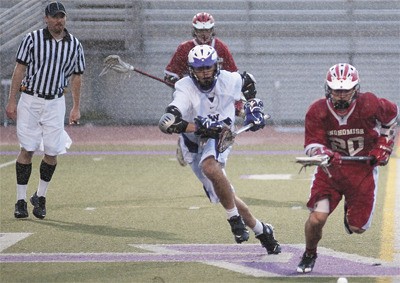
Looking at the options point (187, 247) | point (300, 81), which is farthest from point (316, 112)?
point (300, 81)

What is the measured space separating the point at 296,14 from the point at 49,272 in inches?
515

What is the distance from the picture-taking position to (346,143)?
7.04 meters

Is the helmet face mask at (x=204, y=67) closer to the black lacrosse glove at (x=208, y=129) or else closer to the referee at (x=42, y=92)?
the black lacrosse glove at (x=208, y=129)

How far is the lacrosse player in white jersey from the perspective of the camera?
7.43 m

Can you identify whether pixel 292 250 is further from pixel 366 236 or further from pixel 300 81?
pixel 300 81

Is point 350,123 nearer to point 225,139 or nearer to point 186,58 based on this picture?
point 225,139

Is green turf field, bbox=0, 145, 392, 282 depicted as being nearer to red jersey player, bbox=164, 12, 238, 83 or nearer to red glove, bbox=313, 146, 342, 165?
red glove, bbox=313, 146, 342, 165

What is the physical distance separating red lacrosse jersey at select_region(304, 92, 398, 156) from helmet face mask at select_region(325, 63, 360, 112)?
0.07m

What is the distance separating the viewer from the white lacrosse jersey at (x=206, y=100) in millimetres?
7613

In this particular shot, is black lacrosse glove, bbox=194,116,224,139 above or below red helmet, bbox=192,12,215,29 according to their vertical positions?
below

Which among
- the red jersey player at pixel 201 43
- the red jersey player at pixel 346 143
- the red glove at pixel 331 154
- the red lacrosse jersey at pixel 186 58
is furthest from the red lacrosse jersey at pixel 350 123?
the red lacrosse jersey at pixel 186 58

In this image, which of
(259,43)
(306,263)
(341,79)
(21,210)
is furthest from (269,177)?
(259,43)

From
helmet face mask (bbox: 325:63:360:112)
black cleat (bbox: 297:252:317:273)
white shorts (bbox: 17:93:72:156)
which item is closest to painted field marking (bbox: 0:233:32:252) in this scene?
white shorts (bbox: 17:93:72:156)

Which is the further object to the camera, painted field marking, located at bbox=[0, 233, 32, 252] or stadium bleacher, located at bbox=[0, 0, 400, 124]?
stadium bleacher, located at bbox=[0, 0, 400, 124]
